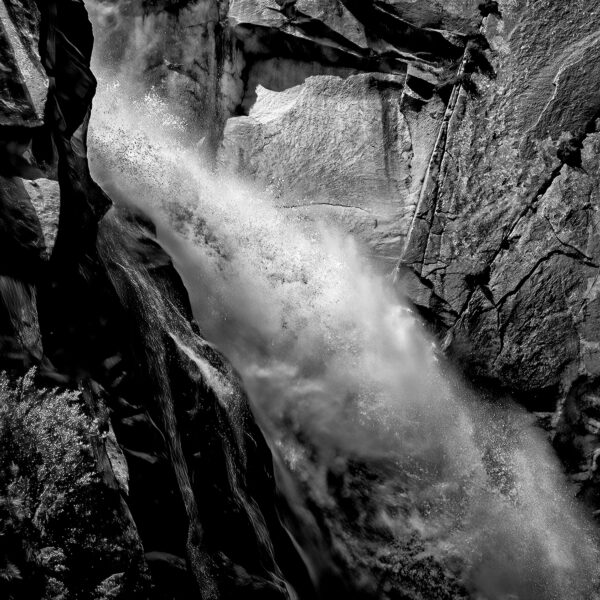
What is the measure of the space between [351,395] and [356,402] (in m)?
0.13

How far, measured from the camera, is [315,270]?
934 centimetres

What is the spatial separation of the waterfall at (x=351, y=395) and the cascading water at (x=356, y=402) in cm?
2

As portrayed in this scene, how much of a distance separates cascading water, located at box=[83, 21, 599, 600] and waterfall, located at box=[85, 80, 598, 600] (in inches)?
0.8

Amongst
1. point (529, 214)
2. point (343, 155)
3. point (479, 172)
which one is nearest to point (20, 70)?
point (343, 155)

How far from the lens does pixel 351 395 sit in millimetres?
8180

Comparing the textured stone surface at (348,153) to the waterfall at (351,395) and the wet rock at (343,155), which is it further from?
the waterfall at (351,395)

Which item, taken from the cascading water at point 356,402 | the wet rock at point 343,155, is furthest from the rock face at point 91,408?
the wet rock at point 343,155

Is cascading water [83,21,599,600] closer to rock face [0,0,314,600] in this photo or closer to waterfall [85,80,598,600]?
waterfall [85,80,598,600]

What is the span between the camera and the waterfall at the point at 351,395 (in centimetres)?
732

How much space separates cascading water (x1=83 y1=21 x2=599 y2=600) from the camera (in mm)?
7293

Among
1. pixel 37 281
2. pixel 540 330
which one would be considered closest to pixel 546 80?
pixel 540 330

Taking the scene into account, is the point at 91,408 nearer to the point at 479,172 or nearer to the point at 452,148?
the point at 479,172

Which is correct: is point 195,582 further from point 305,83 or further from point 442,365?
point 305,83

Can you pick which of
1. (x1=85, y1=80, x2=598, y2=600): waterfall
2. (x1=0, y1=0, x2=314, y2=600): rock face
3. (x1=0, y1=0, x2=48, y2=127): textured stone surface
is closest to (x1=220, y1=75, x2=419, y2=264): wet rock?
(x1=85, y1=80, x2=598, y2=600): waterfall
